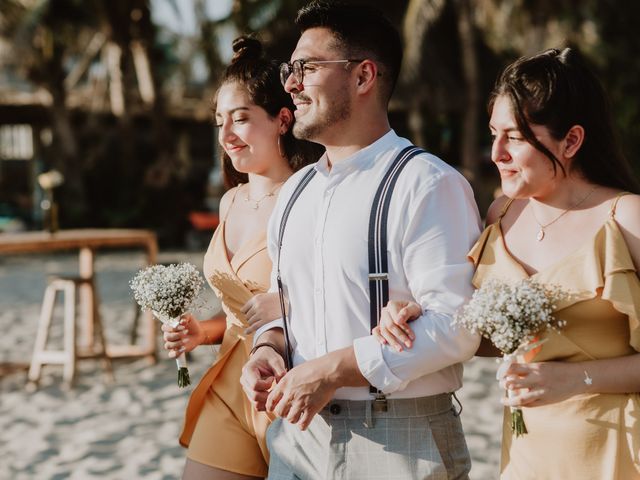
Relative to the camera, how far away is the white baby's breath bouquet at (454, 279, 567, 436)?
2.17m

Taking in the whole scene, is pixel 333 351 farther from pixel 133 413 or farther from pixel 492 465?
pixel 133 413

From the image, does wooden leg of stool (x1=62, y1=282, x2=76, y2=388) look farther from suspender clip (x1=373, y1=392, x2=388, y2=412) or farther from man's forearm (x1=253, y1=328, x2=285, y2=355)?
suspender clip (x1=373, y1=392, x2=388, y2=412)

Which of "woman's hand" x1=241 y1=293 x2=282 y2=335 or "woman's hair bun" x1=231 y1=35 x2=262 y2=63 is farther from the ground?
"woman's hair bun" x1=231 y1=35 x2=262 y2=63

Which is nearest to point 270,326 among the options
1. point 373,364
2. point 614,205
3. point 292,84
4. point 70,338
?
point 373,364

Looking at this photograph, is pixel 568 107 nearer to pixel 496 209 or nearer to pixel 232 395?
pixel 496 209

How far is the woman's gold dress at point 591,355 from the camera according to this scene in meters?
2.28

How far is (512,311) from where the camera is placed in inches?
85.0

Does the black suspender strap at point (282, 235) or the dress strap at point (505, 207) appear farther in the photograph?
the black suspender strap at point (282, 235)

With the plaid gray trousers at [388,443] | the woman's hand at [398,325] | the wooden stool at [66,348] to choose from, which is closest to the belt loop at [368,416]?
the plaid gray trousers at [388,443]

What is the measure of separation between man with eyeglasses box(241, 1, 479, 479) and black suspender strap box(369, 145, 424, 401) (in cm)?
2

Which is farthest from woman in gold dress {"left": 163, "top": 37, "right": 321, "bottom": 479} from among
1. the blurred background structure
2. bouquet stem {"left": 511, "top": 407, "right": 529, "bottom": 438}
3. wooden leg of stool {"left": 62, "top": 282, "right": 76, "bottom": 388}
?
the blurred background structure

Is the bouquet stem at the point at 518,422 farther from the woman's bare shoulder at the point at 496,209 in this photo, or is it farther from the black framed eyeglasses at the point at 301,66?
the black framed eyeglasses at the point at 301,66

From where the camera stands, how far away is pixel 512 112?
2.41 meters

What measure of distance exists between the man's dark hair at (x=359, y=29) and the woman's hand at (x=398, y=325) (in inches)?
30.2
